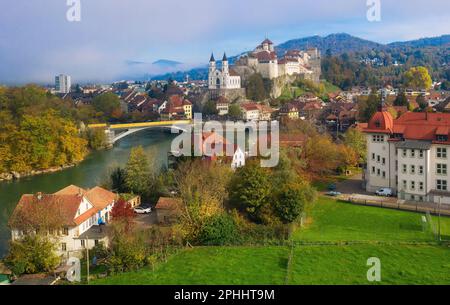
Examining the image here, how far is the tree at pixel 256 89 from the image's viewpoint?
4250 cm

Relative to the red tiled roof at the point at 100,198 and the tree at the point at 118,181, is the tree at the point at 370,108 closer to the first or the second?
the tree at the point at 118,181

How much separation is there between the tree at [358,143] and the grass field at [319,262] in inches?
295

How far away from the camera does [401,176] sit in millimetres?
13422

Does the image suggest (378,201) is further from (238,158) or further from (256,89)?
(256,89)

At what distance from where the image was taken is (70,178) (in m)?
19.2

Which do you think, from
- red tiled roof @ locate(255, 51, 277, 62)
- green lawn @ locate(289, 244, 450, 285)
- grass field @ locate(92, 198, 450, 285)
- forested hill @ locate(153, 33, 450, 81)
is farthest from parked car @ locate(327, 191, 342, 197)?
→ forested hill @ locate(153, 33, 450, 81)

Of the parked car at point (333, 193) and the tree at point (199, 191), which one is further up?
the tree at point (199, 191)

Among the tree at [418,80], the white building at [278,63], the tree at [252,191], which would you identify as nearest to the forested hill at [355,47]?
the white building at [278,63]

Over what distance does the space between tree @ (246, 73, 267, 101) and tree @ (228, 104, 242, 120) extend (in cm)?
559

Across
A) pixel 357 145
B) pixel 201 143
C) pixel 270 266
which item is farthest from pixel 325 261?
pixel 357 145

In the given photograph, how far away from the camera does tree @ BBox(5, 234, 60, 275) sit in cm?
908

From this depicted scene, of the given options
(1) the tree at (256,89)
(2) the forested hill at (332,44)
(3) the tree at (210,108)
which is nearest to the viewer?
(3) the tree at (210,108)

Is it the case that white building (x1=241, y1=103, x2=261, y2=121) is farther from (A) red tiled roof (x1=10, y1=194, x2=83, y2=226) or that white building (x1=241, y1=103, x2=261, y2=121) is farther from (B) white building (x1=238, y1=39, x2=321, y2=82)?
(A) red tiled roof (x1=10, y1=194, x2=83, y2=226)
